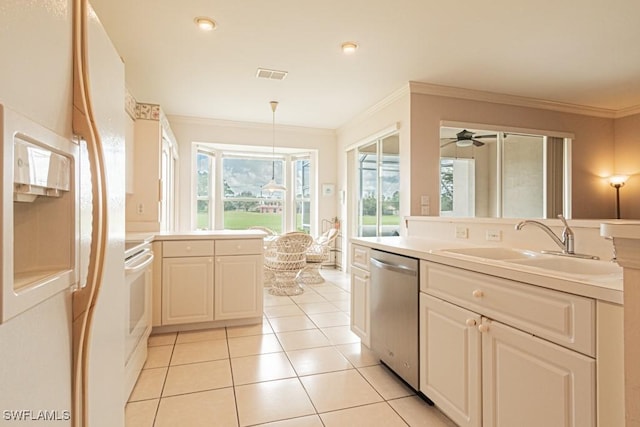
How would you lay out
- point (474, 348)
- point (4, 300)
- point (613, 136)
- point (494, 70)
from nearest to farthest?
point (4, 300) < point (474, 348) < point (494, 70) < point (613, 136)

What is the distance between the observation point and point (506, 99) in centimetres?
418

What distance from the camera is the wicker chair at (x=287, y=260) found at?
4.18 m

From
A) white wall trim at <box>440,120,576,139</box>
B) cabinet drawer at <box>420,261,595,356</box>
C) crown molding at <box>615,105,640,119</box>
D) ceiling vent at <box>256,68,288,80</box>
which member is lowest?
cabinet drawer at <box>420,261,595,356</box>

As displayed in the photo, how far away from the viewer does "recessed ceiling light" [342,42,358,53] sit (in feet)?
9.51

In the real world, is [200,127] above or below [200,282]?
above

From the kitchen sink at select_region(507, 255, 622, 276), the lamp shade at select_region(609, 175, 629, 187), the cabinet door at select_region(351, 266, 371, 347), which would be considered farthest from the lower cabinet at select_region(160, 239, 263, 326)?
the lamp shade at select_region(609, 175, 629, 187)

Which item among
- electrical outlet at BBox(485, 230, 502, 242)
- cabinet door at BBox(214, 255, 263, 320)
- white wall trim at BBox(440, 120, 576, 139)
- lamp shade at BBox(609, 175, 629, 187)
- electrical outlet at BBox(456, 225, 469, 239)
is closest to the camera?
electrical outlet at BBox(485, 230, 502, 242)

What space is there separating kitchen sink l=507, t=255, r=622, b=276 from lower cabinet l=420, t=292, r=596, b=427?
0.40 m

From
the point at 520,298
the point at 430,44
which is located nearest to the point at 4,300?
the point at 520,298

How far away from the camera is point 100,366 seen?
3.26 feet

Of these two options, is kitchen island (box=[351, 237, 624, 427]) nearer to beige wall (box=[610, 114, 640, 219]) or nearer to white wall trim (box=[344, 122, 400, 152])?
white wall trim (box=[344, 122, 400, 152])

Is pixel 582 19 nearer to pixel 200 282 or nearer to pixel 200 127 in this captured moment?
pixel 200 282

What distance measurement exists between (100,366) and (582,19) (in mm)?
3749

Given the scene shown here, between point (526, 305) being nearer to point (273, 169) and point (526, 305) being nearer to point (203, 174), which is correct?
point (203, 174)
